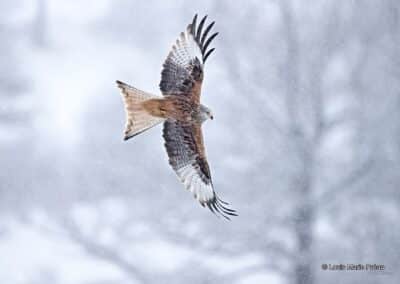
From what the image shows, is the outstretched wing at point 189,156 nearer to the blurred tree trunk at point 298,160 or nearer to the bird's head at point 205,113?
the bird's head at point 205,113

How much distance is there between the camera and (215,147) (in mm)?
1501

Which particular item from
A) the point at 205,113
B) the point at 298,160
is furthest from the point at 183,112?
the point at 298,160

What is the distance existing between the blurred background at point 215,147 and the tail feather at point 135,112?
0.06ft

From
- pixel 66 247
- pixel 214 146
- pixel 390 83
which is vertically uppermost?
pixel 390 83

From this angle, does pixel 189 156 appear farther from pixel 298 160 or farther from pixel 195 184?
pixel 298 160

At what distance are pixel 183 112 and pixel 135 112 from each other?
11cm

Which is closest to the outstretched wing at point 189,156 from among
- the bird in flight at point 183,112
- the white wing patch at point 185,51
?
the bird in flight at point 183,112

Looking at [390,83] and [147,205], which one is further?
[390,83]

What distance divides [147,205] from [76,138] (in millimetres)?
220

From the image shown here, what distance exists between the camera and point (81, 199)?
1.44 meters

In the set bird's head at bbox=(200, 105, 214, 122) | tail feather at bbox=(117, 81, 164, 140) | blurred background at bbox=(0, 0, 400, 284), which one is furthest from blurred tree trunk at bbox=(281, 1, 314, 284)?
tail feather at bbox=(117, 81, 164, 140)

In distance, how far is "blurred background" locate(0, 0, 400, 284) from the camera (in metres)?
1.44

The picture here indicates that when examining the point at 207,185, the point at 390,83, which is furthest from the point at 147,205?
the point at 390,83

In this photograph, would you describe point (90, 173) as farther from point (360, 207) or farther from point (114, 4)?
point (360, 207)
